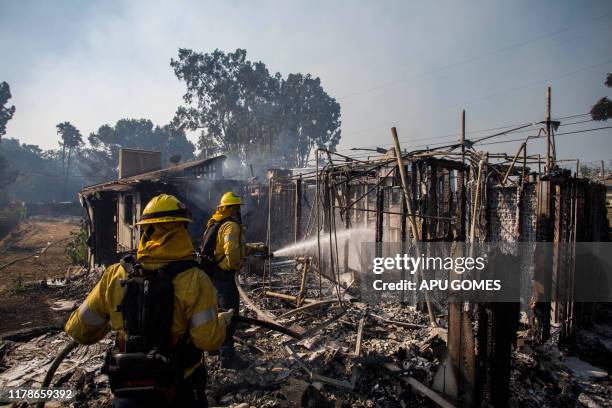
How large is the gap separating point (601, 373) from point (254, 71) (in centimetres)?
3792

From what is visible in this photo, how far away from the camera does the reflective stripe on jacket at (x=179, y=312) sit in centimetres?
243

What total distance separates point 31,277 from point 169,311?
12936 millimetres

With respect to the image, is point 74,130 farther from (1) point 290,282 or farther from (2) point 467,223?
(2) point 467,223

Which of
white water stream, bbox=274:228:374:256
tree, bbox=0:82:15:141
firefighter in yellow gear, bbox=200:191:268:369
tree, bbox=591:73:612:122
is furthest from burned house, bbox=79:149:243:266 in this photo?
tree, bbox=0:82:15:141

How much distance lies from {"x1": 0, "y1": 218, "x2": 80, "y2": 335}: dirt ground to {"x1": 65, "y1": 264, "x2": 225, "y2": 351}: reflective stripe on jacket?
5.50 meters

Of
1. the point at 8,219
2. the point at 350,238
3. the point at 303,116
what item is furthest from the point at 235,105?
the point at 350,238

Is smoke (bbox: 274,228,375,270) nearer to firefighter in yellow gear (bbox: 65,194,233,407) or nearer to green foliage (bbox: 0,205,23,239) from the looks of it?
firefighter in yellow gear (bbox: 65,194,233,407)

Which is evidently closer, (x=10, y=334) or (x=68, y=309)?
(x=10, y=334)

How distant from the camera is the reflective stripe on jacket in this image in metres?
2.43

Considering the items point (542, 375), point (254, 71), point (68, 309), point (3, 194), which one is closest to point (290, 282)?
point (68, 309)

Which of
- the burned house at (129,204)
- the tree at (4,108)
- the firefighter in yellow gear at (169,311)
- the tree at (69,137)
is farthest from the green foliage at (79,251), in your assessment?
the tree at (69,137)

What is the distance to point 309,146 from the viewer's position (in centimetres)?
4241

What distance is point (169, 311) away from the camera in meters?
2.36

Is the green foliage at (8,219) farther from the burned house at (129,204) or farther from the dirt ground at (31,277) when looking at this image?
the burned house at (129,204)
